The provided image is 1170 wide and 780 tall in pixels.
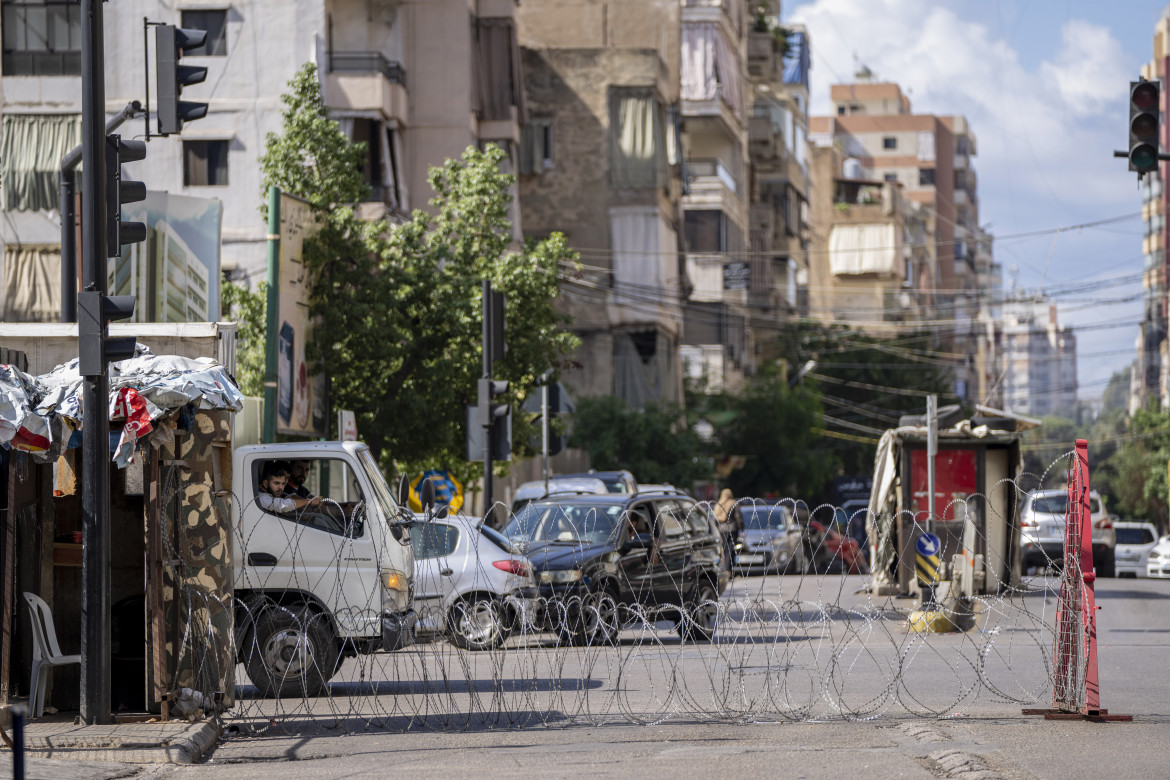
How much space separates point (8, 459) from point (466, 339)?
16890mm

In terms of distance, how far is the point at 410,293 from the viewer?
27.4 meters

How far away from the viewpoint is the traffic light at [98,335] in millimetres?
10609

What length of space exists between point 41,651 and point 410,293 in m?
16.7

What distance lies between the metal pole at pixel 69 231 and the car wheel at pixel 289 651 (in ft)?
14.8

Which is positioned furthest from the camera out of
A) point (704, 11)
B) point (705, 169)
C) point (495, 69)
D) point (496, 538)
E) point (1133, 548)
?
point (705, 169)

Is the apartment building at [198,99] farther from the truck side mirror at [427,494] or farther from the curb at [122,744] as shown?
the curb at [122,744]

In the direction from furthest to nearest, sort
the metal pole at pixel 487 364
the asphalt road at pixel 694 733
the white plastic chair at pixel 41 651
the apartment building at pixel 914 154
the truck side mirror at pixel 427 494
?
the apartment building at pixel 914 154 < the metal pole at pixel 487 364 < the truck side mirror at pixel 427 494 < the white plastic chair at pixel 41 651 < the asphalt road at pixel 694 733

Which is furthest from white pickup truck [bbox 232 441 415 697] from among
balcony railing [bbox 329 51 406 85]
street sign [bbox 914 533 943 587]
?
balcony railing [bbox 329 51 406 85]

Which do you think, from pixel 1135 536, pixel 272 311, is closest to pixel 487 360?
pixel 272 311

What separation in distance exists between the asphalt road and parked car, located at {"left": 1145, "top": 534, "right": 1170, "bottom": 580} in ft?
82.6

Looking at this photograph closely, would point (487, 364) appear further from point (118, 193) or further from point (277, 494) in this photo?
point (118, 193)

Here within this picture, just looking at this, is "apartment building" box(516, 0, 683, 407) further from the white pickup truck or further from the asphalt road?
the white pickup truck

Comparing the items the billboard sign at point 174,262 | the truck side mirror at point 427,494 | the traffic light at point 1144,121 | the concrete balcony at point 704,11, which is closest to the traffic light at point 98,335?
the truck side mirror at point 427,494

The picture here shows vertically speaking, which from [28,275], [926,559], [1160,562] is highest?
[28,275]
